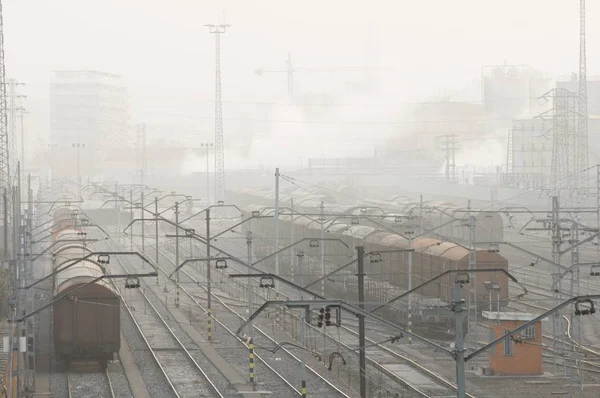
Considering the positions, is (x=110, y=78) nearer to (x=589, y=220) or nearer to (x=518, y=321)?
(x=589, y=220)

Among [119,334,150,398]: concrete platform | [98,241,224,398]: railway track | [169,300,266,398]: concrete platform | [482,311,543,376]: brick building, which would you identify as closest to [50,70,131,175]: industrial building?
[98,241,224,398]: railway track

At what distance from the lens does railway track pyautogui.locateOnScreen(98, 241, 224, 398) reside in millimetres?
24703

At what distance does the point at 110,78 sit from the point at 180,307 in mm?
150244

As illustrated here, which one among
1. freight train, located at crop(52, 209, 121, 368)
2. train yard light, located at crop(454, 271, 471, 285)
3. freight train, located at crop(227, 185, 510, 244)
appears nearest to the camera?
train yard light, located at crop(454, 271, 471, 285)

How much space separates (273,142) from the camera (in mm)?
139500

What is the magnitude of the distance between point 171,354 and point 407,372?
7.15m

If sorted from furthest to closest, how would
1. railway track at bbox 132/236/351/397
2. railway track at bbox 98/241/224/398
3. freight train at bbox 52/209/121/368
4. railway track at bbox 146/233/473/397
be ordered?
freight train at bbox 52/209/121/368, railway track at bbox 98/241/224/398, railway track at bbox 132/236/351/397, railway track at bbox 146/233/473/397

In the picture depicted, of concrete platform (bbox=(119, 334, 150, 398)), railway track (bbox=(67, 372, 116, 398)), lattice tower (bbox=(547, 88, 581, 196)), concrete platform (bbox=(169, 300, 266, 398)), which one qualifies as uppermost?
lattice tower (bbox=(547, 88, 581, 196))

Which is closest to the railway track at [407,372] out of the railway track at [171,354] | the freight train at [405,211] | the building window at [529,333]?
the building window at [529,333]

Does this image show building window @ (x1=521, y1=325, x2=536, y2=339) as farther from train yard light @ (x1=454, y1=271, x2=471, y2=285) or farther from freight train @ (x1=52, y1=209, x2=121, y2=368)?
freight train @ (x1=52, y1=209, x2=121, y2=368)

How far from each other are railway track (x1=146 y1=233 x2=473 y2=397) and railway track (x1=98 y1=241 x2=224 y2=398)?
94.9 inches

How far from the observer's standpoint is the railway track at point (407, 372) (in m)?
24.0

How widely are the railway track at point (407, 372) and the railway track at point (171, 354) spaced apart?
7.91 feet

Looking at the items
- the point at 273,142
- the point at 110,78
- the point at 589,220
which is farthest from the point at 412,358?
the point at 110,78
